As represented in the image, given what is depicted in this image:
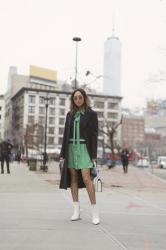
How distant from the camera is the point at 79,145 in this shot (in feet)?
25.3

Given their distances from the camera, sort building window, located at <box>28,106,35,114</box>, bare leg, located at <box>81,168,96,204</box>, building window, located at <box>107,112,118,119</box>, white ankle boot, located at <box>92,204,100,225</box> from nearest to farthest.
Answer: white ankle boot, located at <box>92,204,100,225</box>, bare leg, located at <box>81,168,96,204</box>, building window, located at <box>28,106,35,114</box>, building window, located at <box>107,112,118,119</box>

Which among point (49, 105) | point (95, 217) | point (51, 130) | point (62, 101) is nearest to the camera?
point (95, 217)

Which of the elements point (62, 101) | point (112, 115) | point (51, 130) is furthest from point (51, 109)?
point (112, 115)

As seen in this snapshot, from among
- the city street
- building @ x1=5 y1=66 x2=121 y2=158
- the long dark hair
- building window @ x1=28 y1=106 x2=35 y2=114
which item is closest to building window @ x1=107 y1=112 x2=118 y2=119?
building @ x1=5 y1=66 x2=121 y2=158

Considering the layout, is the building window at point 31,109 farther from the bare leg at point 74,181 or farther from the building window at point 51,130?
the bare leg at point 74,181

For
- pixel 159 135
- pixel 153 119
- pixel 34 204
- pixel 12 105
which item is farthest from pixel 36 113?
pixel 34 204

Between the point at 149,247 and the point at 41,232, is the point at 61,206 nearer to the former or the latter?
the point at 41,232

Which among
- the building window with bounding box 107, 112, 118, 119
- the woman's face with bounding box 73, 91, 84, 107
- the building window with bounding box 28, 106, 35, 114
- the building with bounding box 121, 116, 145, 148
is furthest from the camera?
the building with bounding box 121, 116, 145, 148

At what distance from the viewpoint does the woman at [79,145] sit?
7.67 metres

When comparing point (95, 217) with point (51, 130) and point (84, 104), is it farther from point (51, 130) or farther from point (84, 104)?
point (51, 130)

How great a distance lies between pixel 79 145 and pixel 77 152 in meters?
0.10

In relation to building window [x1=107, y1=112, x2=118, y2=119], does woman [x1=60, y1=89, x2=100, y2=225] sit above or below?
below

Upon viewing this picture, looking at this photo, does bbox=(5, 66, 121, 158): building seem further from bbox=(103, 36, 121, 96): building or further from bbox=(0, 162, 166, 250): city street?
bbox=(0, 162, 166, 250): city street

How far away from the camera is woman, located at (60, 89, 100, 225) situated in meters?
7.67
